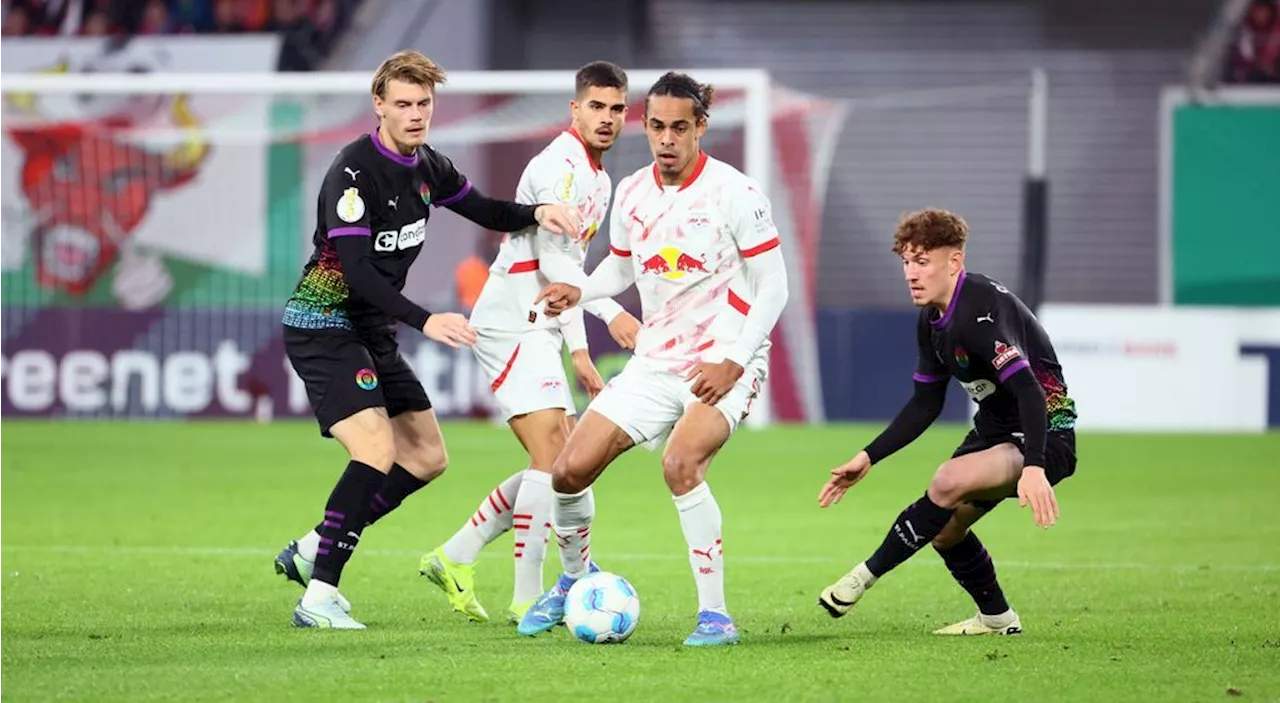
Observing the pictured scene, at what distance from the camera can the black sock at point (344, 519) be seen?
23.4 ft

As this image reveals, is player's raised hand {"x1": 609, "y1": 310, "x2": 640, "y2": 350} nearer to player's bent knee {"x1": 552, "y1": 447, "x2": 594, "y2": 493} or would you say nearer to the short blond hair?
player's bent knee {"x1": 552, "y1": 447, "x2": 594, "y2": 493}

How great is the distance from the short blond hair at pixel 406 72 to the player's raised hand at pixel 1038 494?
252cm


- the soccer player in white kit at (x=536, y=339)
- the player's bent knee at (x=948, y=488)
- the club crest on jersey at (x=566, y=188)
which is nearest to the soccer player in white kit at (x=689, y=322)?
the soccer player in white kit at (x=536, y=339)

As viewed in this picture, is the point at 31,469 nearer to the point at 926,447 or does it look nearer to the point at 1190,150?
the point at 926,447

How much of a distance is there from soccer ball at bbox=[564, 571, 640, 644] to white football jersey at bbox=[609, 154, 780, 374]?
807 mm

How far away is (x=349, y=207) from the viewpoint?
7082 millimetres

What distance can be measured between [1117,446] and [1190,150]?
7.10m

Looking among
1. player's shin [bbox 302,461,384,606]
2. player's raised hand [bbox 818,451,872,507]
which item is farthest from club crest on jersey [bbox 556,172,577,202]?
player's raised hand [bbox 818,451,872,507]

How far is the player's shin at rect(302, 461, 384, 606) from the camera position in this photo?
7117 millimetres

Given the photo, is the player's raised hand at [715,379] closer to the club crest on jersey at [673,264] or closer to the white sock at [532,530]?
the club crest on jersey at [673,264]

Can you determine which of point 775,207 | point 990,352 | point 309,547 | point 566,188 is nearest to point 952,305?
point 990,352

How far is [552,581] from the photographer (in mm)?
8703

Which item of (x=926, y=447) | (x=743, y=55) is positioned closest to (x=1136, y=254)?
(x=743, y=55)

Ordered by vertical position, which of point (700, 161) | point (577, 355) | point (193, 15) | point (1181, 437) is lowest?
point (1181, 437)
